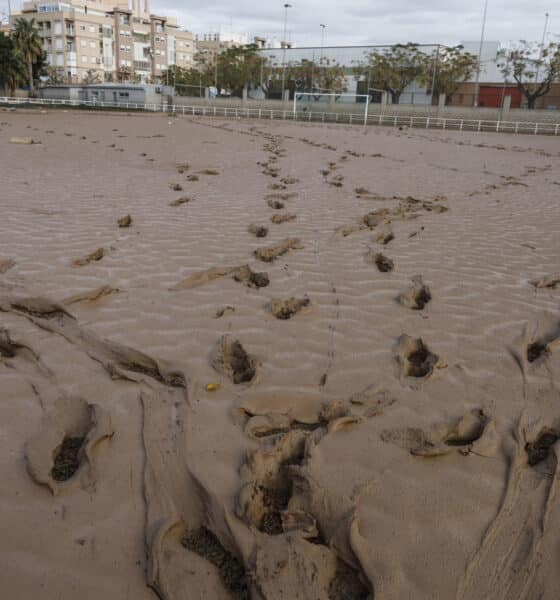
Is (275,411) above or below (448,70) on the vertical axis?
below

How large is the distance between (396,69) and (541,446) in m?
53.2

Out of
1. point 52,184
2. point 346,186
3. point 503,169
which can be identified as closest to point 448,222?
point 346,186

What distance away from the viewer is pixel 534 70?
46812 millimetres

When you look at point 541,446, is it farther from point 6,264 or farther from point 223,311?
point 6,264

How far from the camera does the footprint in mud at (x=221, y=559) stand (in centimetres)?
170

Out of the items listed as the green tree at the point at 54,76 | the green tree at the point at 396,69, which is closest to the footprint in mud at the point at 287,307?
the green tree at the point at 396,69

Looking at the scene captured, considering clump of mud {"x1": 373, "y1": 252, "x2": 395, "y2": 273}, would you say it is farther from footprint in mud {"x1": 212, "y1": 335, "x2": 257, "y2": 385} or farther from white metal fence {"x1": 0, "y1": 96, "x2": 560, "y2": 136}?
white metal fence {"x1": 0, "y1": 96, "x2": 560, "y2": 136}

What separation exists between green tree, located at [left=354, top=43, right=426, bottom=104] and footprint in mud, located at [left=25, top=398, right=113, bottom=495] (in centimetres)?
5279

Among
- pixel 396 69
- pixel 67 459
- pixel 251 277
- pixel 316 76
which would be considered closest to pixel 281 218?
pixel 251 277

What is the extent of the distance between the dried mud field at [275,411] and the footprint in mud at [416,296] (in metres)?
0.02

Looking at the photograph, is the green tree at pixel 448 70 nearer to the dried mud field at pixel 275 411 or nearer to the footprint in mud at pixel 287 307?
the dried mud field at pixel 275 411

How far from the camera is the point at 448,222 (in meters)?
6.64

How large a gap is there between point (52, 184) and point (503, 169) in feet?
31.1

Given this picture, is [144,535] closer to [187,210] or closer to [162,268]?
[162,268]
